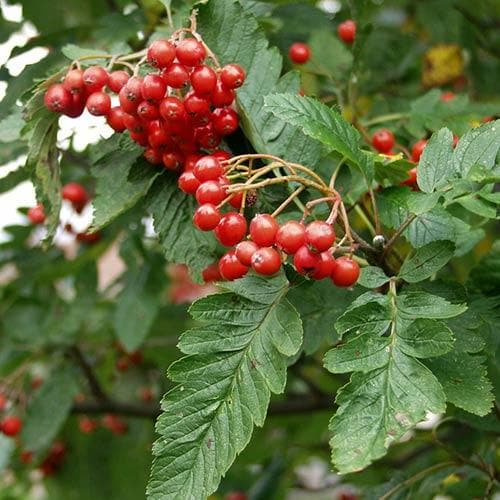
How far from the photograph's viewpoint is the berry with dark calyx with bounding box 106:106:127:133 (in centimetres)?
133

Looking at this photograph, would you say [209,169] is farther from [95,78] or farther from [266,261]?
[95,78]

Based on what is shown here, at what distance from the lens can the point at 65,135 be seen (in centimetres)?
155

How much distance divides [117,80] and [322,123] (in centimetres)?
34

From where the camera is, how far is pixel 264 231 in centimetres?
111

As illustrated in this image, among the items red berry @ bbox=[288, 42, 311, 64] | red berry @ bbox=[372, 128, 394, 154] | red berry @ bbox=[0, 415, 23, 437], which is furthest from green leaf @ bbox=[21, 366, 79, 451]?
red berry @ bbox=[372, 128, 394, 154]

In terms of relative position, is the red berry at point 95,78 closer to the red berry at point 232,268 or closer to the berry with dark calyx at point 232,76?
the berry with dark calyx at point 232,76

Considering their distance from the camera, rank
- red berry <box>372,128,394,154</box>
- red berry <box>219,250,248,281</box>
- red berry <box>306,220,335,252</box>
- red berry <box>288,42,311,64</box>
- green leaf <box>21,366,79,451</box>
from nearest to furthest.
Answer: red berry <box>306,220,335,252</box> < red berry <box>219,250,248,281</box> < red berry <box>372,128,394,154</box> < red berry <box>288,42,311,64</box> < green leaf <box>21,366,79,451</box>

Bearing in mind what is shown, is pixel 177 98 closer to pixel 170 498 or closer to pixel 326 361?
pixel 326 361

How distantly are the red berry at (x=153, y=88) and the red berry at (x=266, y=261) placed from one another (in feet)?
0.95

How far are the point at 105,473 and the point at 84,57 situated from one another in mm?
1876

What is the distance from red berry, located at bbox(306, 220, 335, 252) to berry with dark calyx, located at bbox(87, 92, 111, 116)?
0.41m

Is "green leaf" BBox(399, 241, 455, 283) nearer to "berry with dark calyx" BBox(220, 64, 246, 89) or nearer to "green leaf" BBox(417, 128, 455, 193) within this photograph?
"green leaf" BBox(417, 128, 455, 193)

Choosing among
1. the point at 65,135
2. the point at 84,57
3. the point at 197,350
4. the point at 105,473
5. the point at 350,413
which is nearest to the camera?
the point at 350,413

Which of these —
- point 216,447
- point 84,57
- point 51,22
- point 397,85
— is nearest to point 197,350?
point 216,447
